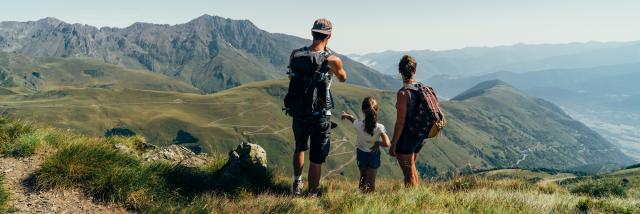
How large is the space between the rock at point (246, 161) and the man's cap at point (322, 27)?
3.41m

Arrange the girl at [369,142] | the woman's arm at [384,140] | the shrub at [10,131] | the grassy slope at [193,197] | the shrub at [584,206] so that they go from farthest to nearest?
the woman's arm at [384,140], the girl at [369,142], the shrub at [10,131], the shrub at [584,206], the grassy slope at [193,197]

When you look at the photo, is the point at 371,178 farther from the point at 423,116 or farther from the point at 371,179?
the point at 423,116

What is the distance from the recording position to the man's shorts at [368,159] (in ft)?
31.8

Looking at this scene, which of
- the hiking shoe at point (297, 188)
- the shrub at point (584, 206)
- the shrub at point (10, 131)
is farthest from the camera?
the hiking shoe at point (297, 188)

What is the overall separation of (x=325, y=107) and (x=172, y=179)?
10.7ft

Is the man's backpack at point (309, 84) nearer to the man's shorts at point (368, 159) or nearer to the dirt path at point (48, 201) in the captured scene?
the man's shorts at point (368, 159)

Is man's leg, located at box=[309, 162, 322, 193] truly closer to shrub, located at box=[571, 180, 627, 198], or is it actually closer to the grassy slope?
the grassy slope

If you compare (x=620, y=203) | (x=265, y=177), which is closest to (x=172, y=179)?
(x=265, y=177)

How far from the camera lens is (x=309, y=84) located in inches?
329

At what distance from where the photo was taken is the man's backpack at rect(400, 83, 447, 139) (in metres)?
8.71

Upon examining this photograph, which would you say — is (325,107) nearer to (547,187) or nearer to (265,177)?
(265,177)

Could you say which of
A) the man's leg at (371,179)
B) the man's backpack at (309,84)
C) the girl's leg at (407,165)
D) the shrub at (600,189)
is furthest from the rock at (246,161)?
the shrub at (600,189)

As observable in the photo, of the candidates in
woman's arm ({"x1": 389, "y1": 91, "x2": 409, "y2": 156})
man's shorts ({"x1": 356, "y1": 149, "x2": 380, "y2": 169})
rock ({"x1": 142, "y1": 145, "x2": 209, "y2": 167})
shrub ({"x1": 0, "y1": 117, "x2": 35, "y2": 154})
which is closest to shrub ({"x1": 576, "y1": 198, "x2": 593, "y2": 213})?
woman's arm ({"x1": 389, "y1": 91, "x2": 409, "y2": 156})

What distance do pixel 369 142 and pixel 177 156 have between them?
20.0 ft
